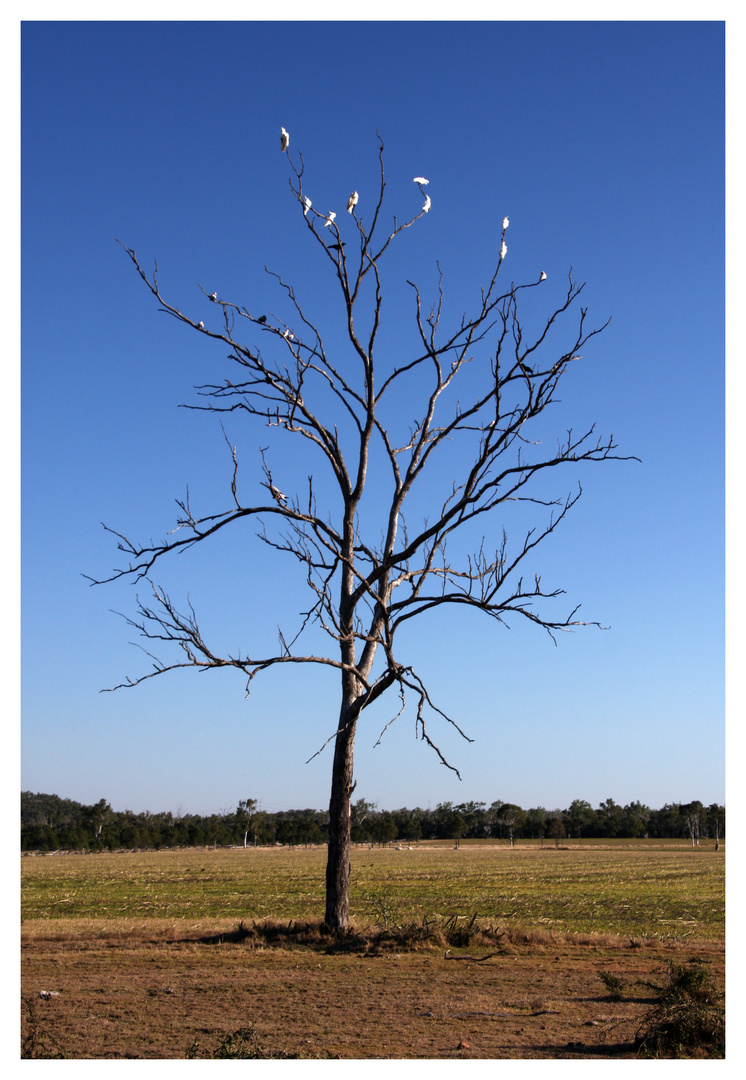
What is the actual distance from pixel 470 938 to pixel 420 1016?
4655mm

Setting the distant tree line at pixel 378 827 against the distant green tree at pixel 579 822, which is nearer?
the distant tree line at pixel 378 827

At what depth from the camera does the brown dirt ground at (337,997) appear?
6.25 metres

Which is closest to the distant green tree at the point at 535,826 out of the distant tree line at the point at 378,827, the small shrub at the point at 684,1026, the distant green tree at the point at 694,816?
the distant tree line at the point at 378,827

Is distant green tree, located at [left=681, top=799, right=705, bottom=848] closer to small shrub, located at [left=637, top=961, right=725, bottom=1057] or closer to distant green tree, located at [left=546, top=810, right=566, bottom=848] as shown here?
distant green tree, located at [left=546, top=810, right=566, bottom=848]

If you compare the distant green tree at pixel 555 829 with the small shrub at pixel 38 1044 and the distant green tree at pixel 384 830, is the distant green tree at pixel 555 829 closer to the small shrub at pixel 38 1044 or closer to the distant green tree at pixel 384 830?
the distant green tree at pixel 384 830

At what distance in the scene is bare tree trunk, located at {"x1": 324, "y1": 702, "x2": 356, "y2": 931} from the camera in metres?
12.3

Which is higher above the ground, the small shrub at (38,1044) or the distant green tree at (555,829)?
the small shrub at (38,1044)

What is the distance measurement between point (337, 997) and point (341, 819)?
459cm

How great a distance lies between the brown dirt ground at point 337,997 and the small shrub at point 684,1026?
21 centimetres

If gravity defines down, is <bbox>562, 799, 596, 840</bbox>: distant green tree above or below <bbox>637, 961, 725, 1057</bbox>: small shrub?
below

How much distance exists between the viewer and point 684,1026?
6.18 meters

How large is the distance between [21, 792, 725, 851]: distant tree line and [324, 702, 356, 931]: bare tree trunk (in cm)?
8851

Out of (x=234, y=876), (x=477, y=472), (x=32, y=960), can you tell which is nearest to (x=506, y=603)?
(x=477, y=472)

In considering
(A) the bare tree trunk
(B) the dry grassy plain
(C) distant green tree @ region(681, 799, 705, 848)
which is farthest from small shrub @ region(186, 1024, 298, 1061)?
(C) distant green tree @ region(681, 799, 705, 848)
